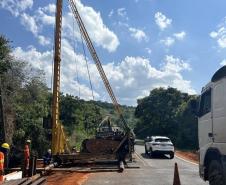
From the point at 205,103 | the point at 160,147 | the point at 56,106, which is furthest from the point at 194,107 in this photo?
the point at 160,147

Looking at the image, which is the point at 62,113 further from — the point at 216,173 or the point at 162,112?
the point at 216,173

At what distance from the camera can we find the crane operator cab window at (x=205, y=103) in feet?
38.2

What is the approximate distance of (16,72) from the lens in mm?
44344

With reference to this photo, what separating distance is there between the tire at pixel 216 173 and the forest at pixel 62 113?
193cm

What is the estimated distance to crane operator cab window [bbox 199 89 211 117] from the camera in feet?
38.2

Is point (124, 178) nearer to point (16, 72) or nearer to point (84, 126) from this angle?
point (16, 72)

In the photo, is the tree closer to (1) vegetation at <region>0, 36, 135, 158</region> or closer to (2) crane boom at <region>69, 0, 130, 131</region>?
(1) vegetation at <region>0, 36, 135, 158</region>

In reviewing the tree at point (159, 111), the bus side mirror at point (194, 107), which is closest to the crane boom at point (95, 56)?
the bus side mirror at point (194, 107)

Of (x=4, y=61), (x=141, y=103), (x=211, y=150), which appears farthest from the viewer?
(x=141, y=103)

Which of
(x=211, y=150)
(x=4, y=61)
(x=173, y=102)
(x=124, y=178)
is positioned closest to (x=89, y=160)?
(x=124, y=178)

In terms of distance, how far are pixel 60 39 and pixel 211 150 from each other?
19.9m

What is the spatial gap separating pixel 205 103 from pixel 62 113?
56.8 m

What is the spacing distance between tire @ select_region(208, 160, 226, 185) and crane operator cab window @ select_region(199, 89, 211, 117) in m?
1.39

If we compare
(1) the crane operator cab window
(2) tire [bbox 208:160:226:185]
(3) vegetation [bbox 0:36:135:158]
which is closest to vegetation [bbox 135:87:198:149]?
(3) vegetation [bbox 0:36:135:158]
